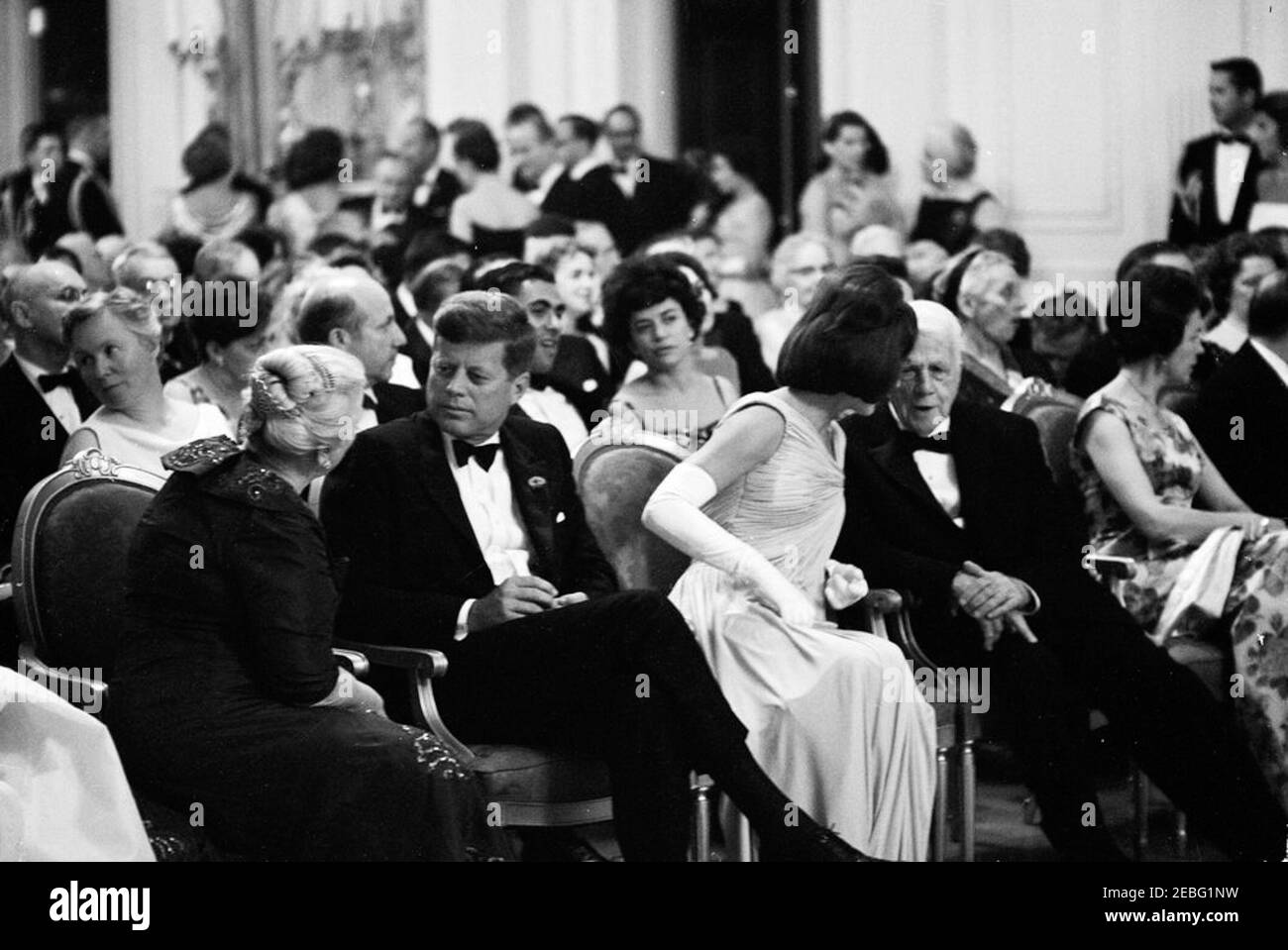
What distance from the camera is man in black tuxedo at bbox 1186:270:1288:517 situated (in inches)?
186

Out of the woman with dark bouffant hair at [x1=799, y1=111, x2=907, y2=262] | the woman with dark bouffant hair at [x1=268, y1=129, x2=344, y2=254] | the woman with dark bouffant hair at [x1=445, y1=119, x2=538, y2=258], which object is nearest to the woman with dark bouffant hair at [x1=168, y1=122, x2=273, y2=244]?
the woman with dark bouffant hair at [x1=268, y1=129, x2=344, y2=254]

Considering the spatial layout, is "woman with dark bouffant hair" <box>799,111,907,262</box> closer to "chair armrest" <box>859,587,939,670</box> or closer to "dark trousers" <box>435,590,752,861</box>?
"chair armrest" <box>859,587,939,670</box>

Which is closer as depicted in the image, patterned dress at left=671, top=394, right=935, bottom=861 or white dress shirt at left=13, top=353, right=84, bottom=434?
patterned dress at left=671, top=394, right=935, bottom=861

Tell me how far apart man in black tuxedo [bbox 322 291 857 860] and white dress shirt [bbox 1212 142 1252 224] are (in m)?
3.99

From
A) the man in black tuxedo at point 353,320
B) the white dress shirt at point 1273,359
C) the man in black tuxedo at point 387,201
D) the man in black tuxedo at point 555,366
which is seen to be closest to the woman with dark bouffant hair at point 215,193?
the man in black tuxedo at point 387,201

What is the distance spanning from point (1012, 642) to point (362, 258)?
9.62ft

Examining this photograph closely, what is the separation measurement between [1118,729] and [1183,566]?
18.4 inches

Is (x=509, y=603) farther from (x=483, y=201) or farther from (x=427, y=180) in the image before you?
(x=427, y=180)

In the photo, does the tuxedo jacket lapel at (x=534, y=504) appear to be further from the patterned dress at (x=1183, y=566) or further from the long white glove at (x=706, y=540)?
the patterned dress at (x=1183, y=566)

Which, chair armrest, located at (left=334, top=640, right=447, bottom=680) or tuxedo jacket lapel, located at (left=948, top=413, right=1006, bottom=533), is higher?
tuxedo jacket lapel, located at (left=948, top=413, right=1006, bottom=533)

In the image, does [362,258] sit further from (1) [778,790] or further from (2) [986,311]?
(1) [778,790]

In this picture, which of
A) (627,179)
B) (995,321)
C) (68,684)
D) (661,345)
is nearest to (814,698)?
(661,345)
